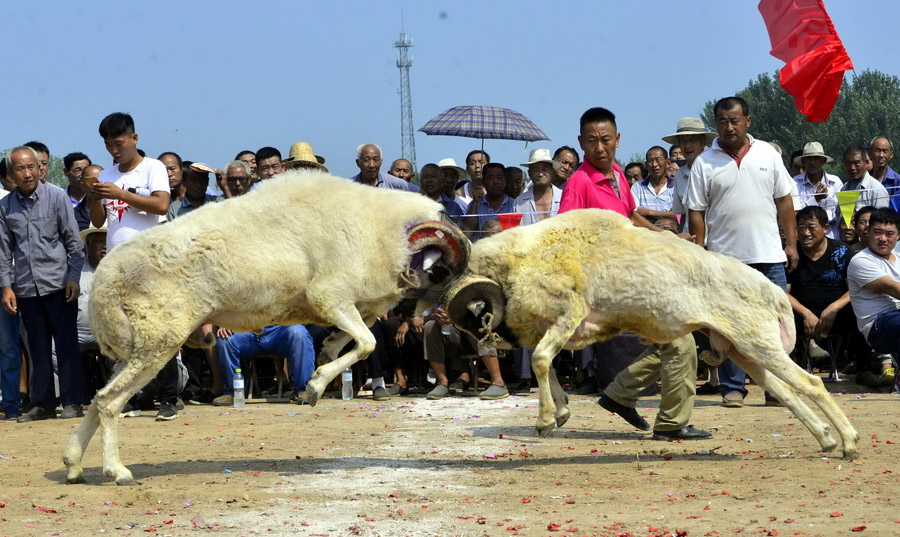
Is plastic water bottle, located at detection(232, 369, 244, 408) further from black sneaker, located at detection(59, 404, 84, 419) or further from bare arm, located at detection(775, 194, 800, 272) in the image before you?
bare arm, located at detection(775, 194, 800, 272)

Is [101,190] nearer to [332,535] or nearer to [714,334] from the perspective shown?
[332,535]

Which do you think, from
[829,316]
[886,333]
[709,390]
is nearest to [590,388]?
[709,390]

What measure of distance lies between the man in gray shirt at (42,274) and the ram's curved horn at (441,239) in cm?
563

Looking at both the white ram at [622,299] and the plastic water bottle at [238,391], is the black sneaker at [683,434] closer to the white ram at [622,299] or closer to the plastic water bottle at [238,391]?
the white ram at [622,299]

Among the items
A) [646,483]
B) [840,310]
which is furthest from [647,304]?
[840,310]

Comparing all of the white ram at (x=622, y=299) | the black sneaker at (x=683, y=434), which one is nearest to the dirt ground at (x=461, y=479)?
the black sneaker at (x=683, y=434)

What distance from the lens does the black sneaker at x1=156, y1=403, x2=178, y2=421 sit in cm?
1118

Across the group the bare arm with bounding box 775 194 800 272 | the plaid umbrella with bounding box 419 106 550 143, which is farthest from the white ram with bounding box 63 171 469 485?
the plaid umbrella with bounding box 419 106 550 143

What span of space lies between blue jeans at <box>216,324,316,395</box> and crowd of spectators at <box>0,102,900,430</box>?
0.07ft

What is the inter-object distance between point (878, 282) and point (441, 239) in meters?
6.05

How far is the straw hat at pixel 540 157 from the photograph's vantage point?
1455 centimetres

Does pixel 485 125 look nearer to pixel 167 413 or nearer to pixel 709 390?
pixel 709 390

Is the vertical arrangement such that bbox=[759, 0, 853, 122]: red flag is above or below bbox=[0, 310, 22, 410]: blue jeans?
above

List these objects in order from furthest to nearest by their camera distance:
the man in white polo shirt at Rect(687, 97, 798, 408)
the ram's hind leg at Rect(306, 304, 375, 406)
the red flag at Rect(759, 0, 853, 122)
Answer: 1. the red flag at Rect(759, 0, 853, 122)
2. the man in white polo shirt at Rect(687, 97, 798, 408)
3. the ram's hind leg at Rect(306, 304, 375, 406)
